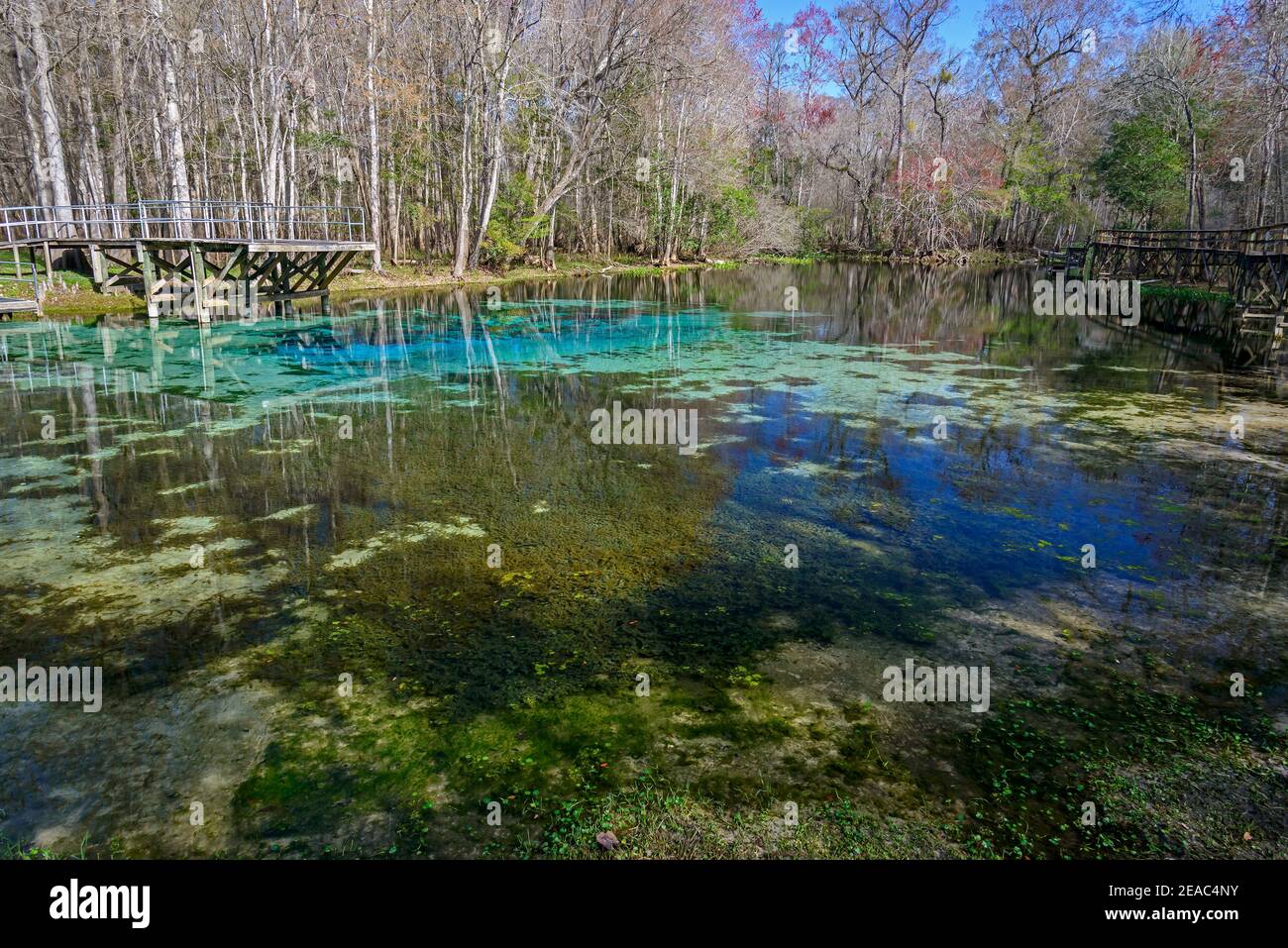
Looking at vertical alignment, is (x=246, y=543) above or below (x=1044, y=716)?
above

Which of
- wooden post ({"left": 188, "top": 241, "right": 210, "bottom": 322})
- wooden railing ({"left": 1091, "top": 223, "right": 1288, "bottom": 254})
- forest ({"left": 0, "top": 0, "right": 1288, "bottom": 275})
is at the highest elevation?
forest ({"left": 0, "top": 0, "right": 1288, "bottom": 275})

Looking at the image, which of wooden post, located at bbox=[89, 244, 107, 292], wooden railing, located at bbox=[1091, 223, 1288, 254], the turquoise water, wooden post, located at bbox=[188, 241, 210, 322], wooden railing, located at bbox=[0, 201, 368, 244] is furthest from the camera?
wooden post, located at bbox=[89, 244, 107, 292]

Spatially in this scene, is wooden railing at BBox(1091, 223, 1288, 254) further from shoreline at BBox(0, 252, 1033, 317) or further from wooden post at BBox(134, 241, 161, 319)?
wooden post at BBox(134, 241, 161, 319)

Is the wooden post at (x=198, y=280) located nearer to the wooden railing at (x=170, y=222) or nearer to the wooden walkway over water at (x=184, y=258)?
the wooden walkway over water at (x=184, y=258)

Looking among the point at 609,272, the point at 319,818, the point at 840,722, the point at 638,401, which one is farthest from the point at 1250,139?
the point at 319,818

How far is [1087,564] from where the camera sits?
A: 243 inches

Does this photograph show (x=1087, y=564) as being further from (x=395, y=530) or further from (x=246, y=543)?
(x=246, y=543)

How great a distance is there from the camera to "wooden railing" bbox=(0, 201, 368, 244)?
1889 cm

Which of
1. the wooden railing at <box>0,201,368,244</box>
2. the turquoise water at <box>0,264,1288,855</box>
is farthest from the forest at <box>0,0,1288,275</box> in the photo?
the turquoise water at <box>0,264,1288,855</box>

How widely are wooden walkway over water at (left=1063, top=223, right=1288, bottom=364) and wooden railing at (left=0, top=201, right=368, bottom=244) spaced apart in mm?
22810

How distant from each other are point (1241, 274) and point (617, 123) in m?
27.1

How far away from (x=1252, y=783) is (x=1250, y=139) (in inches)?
1561

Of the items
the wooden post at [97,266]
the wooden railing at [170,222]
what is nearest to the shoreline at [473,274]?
the wooden post at [97,266]

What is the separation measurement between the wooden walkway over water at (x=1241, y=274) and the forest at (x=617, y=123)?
3530mm
